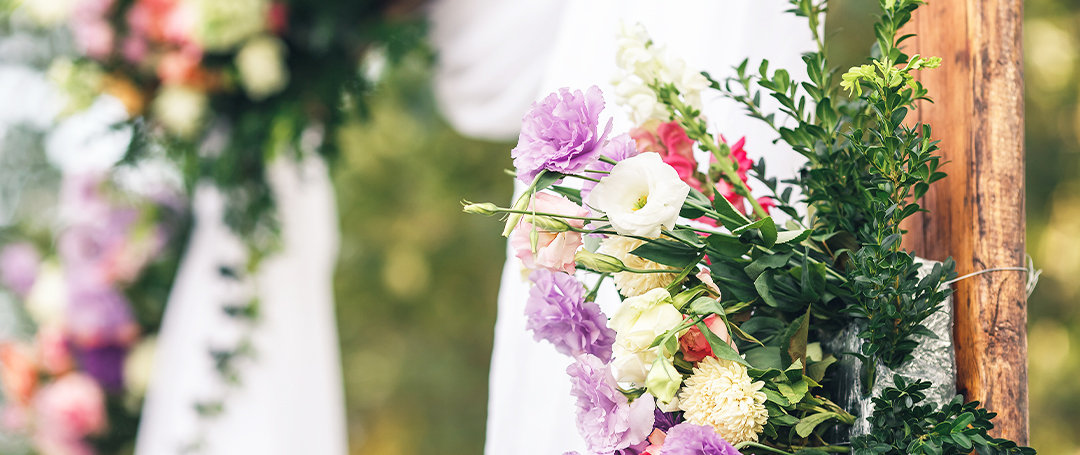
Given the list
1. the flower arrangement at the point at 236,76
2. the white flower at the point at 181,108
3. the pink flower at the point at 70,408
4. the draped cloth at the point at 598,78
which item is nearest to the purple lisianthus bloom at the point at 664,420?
the draped cloth at the point at 598,78

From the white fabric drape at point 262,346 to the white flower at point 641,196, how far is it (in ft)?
2.87

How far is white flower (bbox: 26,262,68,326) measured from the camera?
1146mm

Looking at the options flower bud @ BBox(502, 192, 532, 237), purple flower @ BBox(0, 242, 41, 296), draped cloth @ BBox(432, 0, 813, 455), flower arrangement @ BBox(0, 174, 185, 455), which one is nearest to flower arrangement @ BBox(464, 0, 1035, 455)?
flower bud @ BBox(502, 192, 532, 237)

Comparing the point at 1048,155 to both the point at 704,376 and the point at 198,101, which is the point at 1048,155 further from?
the point at 198,101

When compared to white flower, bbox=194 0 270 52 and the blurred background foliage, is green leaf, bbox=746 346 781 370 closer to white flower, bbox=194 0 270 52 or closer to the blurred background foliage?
white flower, bbox=194 0 270 52

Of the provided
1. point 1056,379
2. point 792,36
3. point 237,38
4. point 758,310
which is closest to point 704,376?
point 758,310

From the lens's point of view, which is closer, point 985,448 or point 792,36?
point 985,448

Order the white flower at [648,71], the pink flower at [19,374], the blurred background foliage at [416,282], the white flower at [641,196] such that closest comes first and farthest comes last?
1. the white flower at [641,196]
2. the white flower at [648,71]
3. the pink flower at [19,374]
4. the blurred background foliage at [416,282]

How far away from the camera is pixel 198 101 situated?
1023 millimetres

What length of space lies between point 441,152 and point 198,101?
72 cm

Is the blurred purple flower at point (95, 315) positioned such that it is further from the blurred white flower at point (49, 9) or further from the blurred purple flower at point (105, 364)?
the blurred white flower at point (49, 9)

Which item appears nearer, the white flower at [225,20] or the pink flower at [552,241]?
the pink flower at [552,241]

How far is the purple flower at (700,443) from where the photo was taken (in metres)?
0.29

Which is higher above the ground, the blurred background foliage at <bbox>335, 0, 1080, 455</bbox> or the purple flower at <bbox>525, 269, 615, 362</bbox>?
the blurred background foliage at <bbox>335, 0, 1080, 455</bbox>
